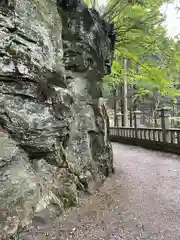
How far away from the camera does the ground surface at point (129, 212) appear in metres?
2.68

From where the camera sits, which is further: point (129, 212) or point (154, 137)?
point (154, 137)

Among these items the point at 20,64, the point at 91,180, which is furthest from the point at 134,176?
the point at 20,64

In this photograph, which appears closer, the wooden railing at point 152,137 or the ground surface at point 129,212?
the ground surface at point 129,212

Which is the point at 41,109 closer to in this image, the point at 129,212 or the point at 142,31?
the point at 129,212

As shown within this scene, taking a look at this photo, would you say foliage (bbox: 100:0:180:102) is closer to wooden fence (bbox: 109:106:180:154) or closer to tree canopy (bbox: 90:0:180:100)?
tree canopy (bbox: 90:0:180:100)

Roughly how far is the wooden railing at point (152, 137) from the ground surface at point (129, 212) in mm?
3001

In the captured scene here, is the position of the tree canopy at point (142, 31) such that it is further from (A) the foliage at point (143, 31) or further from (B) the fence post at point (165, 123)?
(B) the fence post at point (165, 123)

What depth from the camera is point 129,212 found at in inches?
129

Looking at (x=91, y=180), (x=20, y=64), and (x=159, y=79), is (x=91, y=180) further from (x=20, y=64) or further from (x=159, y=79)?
(x=159, y=79)

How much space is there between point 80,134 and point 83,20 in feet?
8.39

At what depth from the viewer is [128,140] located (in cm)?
1152

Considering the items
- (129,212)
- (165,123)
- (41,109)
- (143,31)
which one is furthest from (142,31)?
(129,212)

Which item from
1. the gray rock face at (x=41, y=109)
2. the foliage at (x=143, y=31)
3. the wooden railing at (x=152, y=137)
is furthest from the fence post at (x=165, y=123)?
the gray rock face at (x=41, y=109)

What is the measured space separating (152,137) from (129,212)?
668cm
